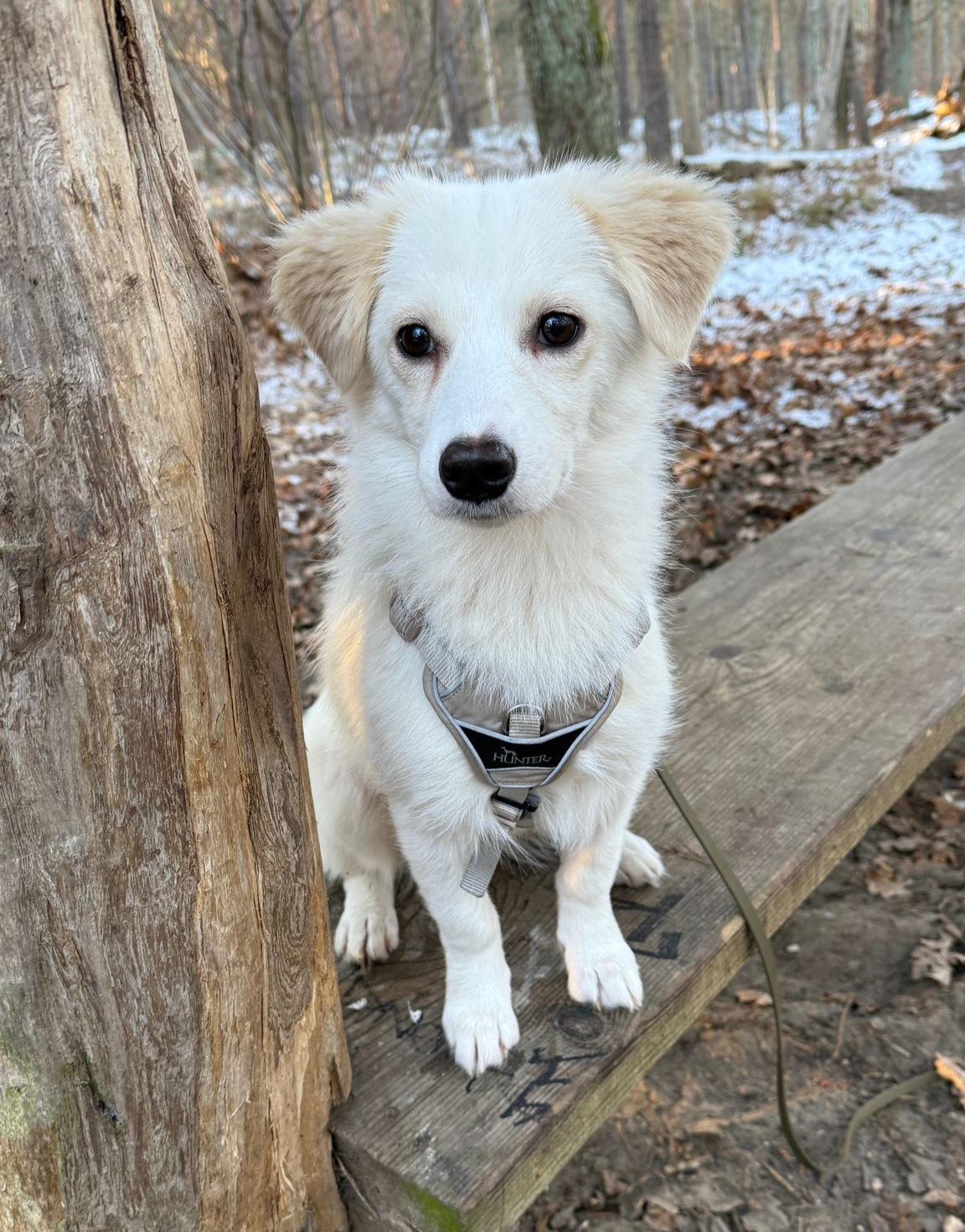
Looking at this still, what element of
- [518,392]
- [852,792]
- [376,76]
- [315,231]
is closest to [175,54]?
[376,76]

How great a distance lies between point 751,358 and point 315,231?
21.5 ft

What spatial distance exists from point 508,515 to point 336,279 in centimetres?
72

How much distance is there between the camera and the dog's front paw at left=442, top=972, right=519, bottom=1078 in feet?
6.34

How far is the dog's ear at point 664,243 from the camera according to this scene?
1927mm

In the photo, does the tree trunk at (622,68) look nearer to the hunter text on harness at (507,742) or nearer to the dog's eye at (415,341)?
the dog's eye at (415,341)

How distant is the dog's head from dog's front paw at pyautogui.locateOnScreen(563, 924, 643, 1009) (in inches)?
40.2

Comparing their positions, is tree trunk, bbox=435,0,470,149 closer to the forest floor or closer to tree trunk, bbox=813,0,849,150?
the forest floor

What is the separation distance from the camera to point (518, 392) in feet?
5.58

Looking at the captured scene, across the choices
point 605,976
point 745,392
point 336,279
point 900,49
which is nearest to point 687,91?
point 900,49

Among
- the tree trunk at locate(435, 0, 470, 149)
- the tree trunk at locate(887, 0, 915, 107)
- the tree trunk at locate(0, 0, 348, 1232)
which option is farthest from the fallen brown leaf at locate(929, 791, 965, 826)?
the tree trunk at locate(887, 0, 915, 107)

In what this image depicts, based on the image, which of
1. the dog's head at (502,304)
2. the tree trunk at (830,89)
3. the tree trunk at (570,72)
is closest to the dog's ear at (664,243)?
the dog's head at (502,304)

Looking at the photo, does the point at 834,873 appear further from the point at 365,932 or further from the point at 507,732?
the point at 507,732

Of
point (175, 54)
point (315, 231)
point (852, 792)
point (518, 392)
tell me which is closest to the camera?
point (518, 392)

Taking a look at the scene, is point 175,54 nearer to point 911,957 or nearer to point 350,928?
point 350,928
